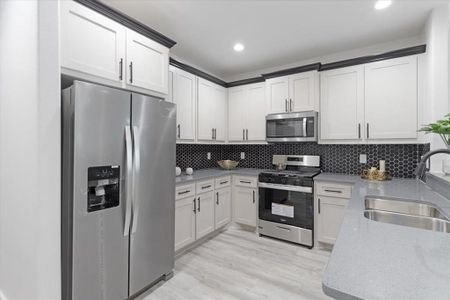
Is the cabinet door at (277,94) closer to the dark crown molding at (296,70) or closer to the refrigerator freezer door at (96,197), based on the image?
the dark crown molding at (296,70)

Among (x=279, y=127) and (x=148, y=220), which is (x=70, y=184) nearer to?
(x=148, y=220)

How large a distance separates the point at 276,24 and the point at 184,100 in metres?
1.47

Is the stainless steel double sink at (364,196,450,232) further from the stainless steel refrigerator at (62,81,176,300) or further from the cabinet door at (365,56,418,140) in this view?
the stainless steel refrigerator at (62,81,176,300)

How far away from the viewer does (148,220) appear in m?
1.93

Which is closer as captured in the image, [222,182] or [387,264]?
[387,264]

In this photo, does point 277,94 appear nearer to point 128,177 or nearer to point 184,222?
point 184,222

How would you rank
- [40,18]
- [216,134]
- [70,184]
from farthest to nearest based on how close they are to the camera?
[216,134], [70,184], [40,18]

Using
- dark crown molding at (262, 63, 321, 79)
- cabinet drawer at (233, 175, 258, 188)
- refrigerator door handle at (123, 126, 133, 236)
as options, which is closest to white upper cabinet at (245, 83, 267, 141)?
dark crown molding at (262, 63, 321, 79)

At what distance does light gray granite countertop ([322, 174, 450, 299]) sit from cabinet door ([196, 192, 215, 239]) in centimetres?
207

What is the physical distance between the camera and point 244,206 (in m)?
3.44

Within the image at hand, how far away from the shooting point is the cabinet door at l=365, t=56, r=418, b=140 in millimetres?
2559

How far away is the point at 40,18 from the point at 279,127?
9.27 feet

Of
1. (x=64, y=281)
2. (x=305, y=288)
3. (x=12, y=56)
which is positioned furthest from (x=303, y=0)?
(x=64, y=281)

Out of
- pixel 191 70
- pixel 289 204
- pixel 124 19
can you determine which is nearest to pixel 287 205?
pixel 289 204
